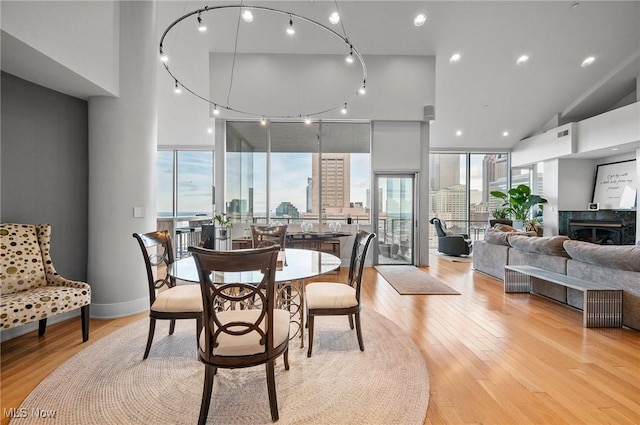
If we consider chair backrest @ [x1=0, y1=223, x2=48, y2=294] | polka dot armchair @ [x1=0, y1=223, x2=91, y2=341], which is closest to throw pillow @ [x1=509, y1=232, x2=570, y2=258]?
polka dot armchair @ [x1=0, y1=223, x2=91, y2=341]

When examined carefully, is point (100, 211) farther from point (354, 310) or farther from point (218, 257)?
point (354, 310)

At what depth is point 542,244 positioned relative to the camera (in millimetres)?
3824

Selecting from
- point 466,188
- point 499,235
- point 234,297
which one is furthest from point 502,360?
point 466,188

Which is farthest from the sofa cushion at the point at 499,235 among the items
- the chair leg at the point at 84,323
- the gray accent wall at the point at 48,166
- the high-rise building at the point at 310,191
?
the gray accent wall at the point at 48,166

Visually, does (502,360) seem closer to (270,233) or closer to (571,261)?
(571,261)

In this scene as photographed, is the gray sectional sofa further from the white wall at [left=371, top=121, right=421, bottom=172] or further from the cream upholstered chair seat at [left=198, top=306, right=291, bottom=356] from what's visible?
the cream upholstered chair seat at [left=198, top=306, right=291, bottom=356]

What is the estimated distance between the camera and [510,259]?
15.1 feet

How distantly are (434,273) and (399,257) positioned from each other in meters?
1.08

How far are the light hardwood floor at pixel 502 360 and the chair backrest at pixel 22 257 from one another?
0.54 m

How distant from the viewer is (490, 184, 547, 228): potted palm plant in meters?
7.57

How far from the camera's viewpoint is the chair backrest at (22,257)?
2.47m

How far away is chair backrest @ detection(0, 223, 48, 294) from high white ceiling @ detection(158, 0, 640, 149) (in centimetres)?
397

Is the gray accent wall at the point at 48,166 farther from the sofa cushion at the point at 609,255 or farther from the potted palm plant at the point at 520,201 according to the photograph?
the potted palm plant at the point at 520,201

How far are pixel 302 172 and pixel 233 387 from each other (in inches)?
196
